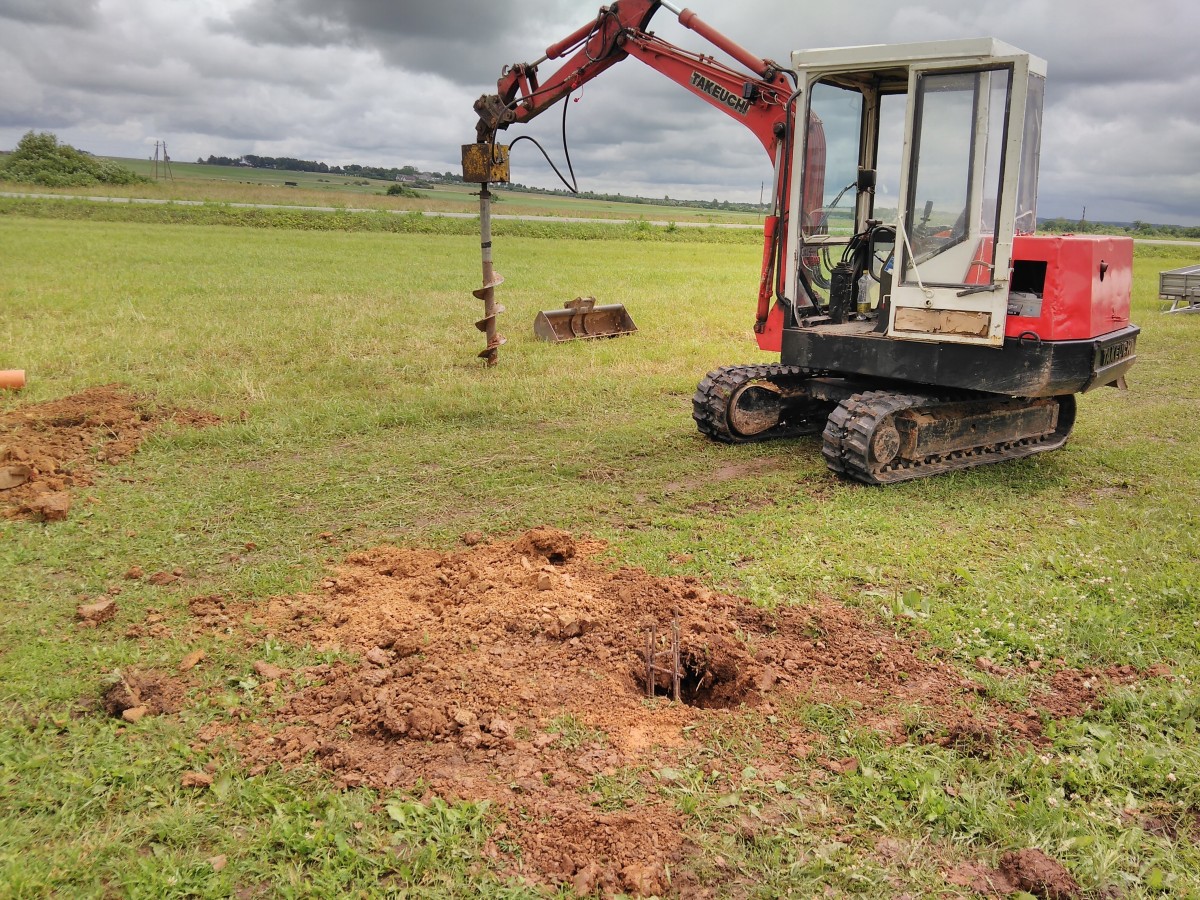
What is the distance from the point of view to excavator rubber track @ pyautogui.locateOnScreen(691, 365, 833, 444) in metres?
8.12

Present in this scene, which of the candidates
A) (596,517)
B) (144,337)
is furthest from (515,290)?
(596,517)

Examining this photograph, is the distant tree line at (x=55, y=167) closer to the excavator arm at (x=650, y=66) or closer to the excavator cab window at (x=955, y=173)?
the excavator arm at (x=650, y=66)

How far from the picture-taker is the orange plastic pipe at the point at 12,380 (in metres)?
9.67

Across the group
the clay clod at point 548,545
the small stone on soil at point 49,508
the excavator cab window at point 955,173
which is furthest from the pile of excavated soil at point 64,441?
the excavator cab window at point 955,173

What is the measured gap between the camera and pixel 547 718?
12.4 feet

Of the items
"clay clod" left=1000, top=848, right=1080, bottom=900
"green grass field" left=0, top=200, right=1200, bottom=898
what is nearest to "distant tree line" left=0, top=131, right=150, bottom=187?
"green grass field" left=0, top=200, right=1200, bottom=898

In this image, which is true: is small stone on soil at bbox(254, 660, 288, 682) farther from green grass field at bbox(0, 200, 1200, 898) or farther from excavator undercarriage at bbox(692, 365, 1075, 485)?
excavator undercarriage at bbox(692, 365, 1075, 485)

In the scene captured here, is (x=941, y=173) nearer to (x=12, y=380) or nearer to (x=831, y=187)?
(x=831, y=187)

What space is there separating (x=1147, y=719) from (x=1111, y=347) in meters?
4.12

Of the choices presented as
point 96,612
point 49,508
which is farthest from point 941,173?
point 49,508

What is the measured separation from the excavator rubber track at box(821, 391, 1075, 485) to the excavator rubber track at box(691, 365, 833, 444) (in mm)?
1209

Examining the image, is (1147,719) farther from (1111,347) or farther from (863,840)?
(1111,347)

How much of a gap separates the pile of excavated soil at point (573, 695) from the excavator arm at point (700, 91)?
12.8 ft

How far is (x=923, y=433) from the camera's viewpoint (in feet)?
23.4
